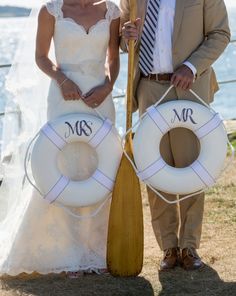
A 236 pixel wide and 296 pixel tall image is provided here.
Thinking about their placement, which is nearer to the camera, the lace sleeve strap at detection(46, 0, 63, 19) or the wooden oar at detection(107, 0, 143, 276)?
the lace sleeve strap at detection(46, 0, 63, 19)

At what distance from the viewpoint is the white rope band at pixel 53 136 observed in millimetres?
4285

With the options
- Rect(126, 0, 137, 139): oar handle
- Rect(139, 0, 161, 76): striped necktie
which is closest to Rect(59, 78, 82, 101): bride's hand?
Rect(126, 0, 137, 139): oar handle

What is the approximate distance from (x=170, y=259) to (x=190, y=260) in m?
0.10

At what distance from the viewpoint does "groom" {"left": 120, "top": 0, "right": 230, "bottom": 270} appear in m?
4.27

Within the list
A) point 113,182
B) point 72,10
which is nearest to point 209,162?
point 113,182

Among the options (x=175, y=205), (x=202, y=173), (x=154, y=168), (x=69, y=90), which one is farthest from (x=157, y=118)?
(x=175, y=205)

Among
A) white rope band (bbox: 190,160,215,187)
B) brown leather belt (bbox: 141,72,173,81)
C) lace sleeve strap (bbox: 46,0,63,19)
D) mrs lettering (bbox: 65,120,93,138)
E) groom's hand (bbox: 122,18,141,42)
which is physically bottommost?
white rope band (bbox: 190,160,215,187)

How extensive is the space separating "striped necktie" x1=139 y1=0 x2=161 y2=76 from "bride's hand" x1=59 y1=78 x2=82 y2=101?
340mm

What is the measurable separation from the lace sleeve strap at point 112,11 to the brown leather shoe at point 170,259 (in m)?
1.19

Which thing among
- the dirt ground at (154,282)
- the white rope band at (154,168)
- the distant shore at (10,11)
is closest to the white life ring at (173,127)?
the white rope band at (154,168)

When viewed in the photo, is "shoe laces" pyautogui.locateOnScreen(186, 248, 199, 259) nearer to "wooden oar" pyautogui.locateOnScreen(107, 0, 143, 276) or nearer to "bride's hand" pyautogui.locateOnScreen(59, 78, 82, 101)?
"wooden oar" pyautogui.locateOnScreen(107, 0, 143, 276)

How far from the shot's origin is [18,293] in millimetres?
4238

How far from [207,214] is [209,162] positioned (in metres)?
1.44

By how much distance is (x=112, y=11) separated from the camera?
4.34 metres
